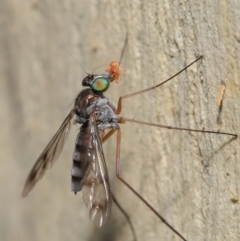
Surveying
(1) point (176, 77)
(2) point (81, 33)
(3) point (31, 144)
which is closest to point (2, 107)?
(3) point (31, 144)

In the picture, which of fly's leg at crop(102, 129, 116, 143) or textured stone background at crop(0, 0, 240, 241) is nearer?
textured stone background at crop(0, 0, 240, 241)

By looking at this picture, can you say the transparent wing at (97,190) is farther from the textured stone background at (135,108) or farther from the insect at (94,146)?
the textured stone background at (135,108)

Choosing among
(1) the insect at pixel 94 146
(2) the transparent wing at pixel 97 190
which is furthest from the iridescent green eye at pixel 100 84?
(2) the transparent wing at pixel 97 190

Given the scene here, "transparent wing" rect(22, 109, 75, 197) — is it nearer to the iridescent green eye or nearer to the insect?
the insect

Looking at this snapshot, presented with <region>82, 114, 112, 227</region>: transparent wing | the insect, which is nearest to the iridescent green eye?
the insect

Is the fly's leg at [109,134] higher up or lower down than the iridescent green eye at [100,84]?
lower down

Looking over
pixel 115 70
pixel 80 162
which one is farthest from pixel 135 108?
pixel 80 162

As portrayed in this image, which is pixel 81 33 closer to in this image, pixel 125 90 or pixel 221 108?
pixel 125 90
